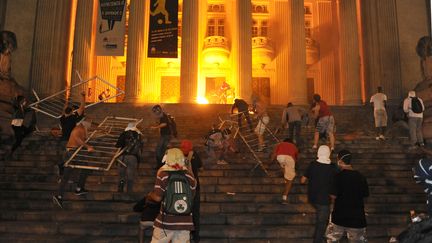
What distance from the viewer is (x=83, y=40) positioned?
70.3ft

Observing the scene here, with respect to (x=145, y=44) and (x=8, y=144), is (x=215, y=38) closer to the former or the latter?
(x=145, y=44)

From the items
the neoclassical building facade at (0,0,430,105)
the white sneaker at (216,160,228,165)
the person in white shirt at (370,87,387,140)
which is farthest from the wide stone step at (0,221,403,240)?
the neoclassical building facade at (0,0,430,105)

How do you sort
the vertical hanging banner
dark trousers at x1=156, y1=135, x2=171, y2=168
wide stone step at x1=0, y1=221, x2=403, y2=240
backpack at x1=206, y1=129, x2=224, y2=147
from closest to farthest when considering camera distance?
wide stone step at x1=0, y1=221, x2=403, y2=240 → dark trousers at x1=156, y1=135, x2=171, y2=168 → backpack at x1=206, y1=129, x2=224, y2=147 → the vertical hanging banner

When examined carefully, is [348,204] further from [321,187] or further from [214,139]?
[214,139]

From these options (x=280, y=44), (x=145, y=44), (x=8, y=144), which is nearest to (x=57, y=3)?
(x=145, y=44)

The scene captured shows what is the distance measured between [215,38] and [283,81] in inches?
207

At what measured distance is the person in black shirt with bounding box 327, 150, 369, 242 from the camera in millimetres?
4996

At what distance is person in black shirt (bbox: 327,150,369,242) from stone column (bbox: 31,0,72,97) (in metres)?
18.2

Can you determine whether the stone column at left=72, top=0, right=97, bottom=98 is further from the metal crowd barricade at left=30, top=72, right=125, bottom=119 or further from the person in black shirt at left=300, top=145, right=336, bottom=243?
the person in black shirt at left=300, top=145, right=336, bottom=243

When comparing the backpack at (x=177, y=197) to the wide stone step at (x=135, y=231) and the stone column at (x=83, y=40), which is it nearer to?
the wide stone step at (x=135, y=231)

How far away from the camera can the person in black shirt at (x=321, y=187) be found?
552 cm

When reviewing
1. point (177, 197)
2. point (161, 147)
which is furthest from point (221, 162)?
point (177, 197)

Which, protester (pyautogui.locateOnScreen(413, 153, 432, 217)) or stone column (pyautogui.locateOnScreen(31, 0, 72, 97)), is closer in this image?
protester (pyautogui.locateOnScreen(413, 153, 432, 217))

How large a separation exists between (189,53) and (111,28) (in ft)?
13.9
